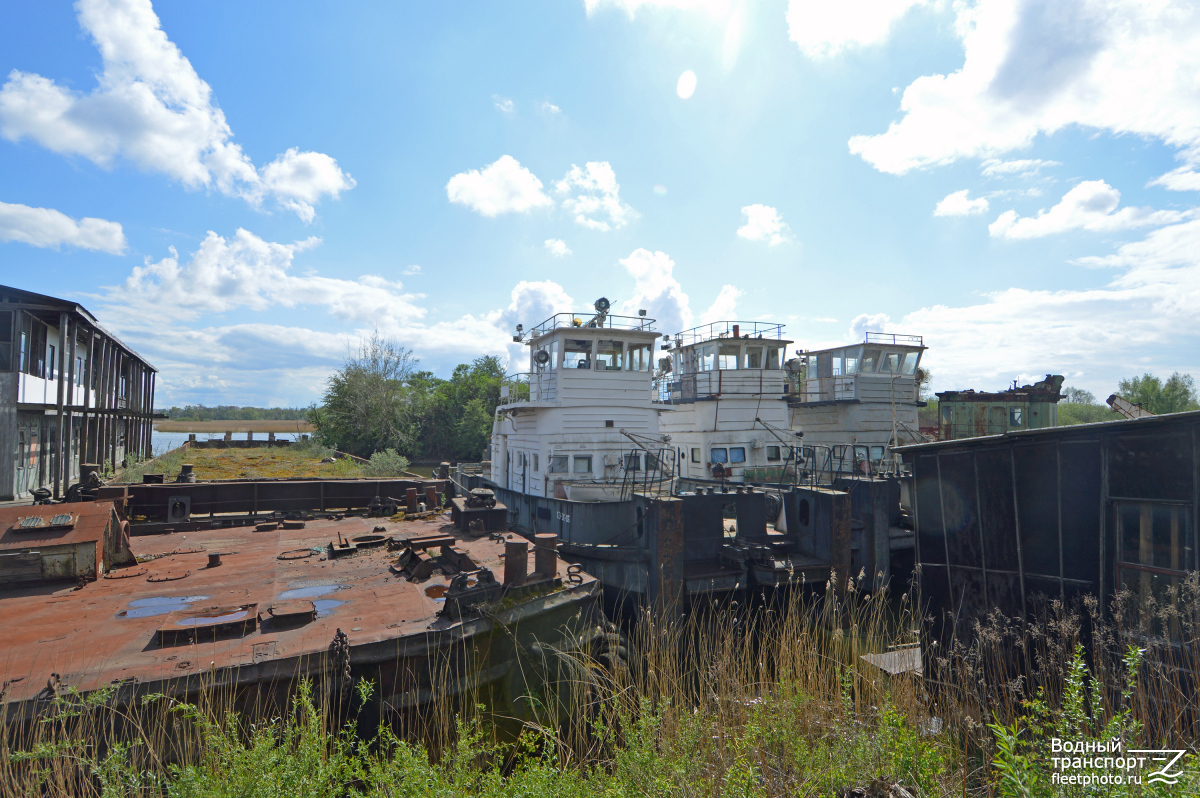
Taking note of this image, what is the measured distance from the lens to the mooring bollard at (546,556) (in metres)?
7.76

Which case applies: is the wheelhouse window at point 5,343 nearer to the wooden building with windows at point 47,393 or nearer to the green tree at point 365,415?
the wooden building with windows at point 47,393

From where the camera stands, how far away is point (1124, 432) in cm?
631

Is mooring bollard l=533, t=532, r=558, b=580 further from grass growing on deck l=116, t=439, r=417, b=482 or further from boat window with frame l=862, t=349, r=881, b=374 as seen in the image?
boat window with frame l=862, t=349, r=881, b=374

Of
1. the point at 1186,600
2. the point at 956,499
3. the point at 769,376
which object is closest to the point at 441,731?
the point at 1186,600

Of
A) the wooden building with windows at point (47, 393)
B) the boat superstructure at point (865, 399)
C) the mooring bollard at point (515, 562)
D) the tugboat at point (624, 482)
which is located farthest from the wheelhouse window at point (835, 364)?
the wooden building with windows at point (47, 393)

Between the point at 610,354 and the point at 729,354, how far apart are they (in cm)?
732

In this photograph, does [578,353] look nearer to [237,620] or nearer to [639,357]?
[639,357]

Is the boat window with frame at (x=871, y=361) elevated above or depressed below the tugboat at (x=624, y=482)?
above

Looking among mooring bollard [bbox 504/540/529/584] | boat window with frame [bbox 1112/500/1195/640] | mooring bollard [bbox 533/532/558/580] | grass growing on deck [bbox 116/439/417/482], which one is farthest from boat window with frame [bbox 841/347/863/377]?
mooring bollard [bbox 504/540/529/584]

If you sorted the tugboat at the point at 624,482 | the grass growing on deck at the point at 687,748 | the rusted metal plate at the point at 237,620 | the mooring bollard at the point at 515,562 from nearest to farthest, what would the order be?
the grass growing on deck at the point at 687,748
the rusted metal plate at the point at 237,620
the mooring bollard at the point at 515,562
the tugboat at the point at 624,482

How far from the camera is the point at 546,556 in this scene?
791 cm

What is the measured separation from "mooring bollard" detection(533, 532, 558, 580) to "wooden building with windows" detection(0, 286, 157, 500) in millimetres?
14427

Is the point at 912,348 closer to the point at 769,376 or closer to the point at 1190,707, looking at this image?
the point at 769,376

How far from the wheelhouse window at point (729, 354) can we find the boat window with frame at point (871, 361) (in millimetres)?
6390
